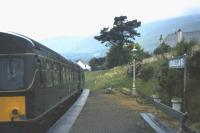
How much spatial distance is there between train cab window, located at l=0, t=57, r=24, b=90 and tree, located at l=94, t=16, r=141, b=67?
79701 millimetres

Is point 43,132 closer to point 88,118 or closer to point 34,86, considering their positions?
point 34,86

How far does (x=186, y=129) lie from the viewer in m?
13.8

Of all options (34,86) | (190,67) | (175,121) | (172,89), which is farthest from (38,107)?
(172,89)

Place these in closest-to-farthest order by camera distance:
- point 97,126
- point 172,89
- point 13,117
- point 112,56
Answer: point 13,117, point 97,126, point 172,89, point 112,56

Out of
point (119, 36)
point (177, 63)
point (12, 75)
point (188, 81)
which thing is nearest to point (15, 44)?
point (12, 75)

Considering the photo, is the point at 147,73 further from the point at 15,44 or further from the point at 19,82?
the point at 19,82

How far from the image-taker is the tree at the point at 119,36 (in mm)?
93312

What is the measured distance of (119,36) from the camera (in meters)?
93.4

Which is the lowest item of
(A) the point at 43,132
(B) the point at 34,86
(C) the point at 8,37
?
(A) the point at 43,132

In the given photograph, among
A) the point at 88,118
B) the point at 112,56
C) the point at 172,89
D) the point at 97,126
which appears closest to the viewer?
the point at 97,126

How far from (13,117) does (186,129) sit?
4.31 m

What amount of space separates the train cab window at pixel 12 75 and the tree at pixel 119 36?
79.7m

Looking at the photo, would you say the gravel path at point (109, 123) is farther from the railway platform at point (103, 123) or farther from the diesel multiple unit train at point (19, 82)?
the diesel multiple unit train at point (19, 82)

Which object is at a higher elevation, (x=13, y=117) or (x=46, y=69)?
(x=46, y=69)
